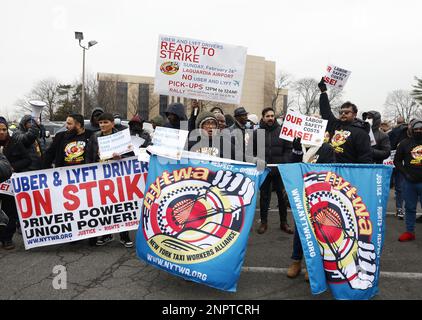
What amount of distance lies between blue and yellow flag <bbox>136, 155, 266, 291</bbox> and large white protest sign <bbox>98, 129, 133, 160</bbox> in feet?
3.67

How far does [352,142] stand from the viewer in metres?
4.53

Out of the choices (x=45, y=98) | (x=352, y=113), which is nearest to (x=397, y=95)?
(x=45, y=98)

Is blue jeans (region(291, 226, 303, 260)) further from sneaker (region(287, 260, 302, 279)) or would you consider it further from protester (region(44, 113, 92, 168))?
protester (region(44, 113, 92, 168))

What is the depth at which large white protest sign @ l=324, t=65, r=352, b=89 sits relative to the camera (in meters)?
5.46

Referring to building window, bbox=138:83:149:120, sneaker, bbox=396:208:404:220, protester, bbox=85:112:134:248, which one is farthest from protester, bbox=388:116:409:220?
building window, bbox=138:83:149:120

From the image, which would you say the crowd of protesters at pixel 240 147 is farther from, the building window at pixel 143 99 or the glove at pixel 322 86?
the building window at pixel 143 99

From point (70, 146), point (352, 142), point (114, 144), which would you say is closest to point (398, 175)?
point (352, 142)

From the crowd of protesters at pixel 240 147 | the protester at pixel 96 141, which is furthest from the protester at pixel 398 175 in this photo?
the protester at pixel 96 141

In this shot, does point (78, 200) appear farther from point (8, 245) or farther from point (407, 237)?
point (407, 237)

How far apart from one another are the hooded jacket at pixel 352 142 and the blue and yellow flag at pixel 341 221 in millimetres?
1214

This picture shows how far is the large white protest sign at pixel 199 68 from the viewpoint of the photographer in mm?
5777

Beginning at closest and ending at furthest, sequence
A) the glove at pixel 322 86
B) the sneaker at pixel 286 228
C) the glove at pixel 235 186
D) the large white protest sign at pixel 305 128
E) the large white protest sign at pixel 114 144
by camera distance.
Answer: the glove at pixel 235 186, the large white protest sign at pixel 305 128, the large white protest sign at pixel 114 144, the glove at pixel 322 86, the sneaker at pixel 286 228

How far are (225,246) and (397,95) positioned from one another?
287 ft
